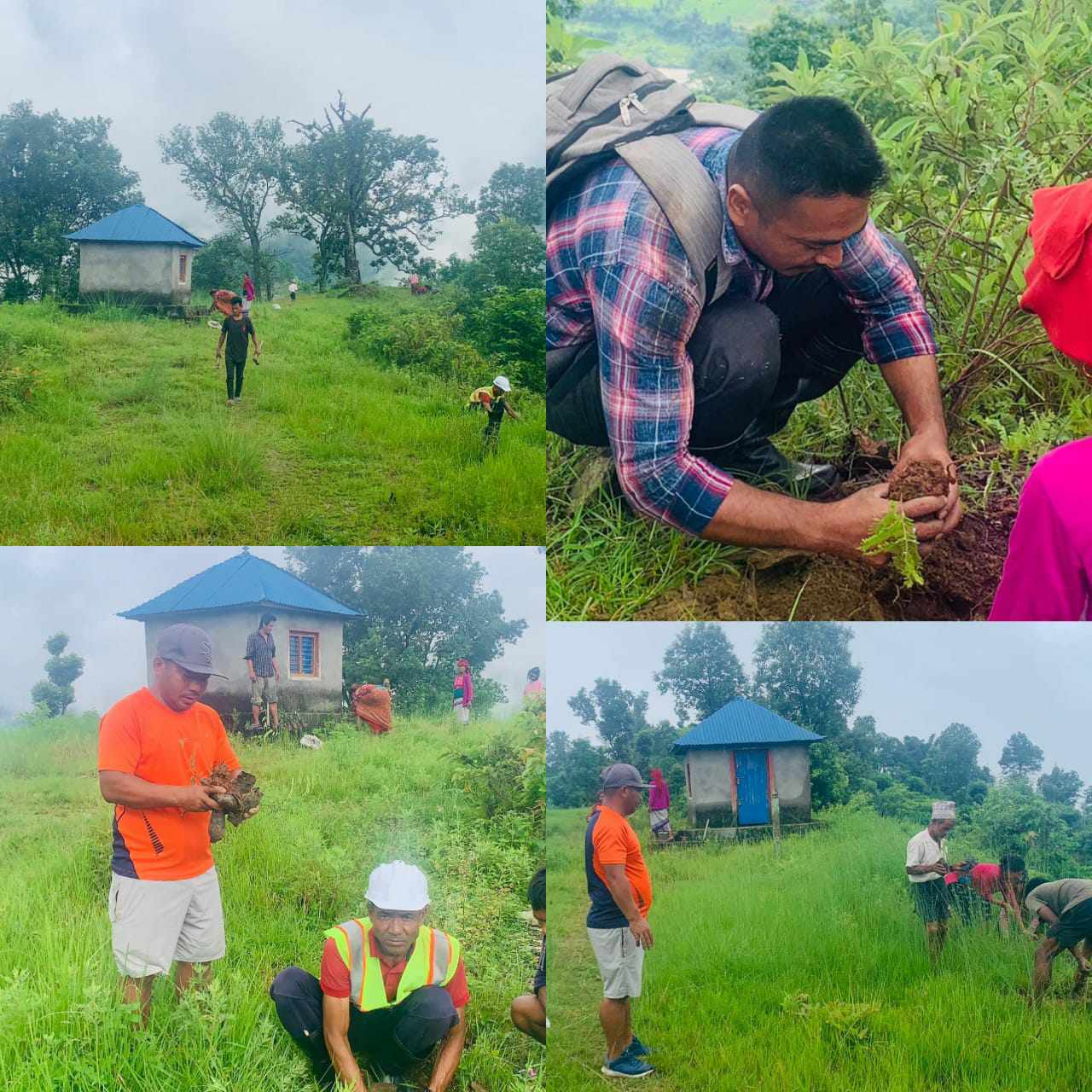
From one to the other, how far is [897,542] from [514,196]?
148cm

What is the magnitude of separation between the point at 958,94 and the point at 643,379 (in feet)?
4.25

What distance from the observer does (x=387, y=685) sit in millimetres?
3188

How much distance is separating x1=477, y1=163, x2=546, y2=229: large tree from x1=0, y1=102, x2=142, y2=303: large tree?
103cm

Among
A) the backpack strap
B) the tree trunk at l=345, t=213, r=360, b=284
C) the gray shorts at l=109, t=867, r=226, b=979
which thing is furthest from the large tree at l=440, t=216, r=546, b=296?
the gray shorts at l=109, t=867, r=226, b=979

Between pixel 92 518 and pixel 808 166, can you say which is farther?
pixel 92 518

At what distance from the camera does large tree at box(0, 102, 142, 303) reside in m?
3.08

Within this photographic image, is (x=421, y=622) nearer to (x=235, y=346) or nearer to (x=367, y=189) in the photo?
(x=235, y=346)

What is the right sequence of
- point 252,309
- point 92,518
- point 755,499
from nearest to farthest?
point 755,499, point 92,518, point 252,309

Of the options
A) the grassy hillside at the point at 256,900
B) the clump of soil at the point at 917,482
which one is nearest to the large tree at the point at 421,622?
the grassy hillside at the point at 256,900

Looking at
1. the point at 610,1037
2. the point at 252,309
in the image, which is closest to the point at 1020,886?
the point at 610,1037

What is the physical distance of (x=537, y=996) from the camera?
10.3 ft

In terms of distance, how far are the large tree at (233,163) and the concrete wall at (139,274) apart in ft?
0.58

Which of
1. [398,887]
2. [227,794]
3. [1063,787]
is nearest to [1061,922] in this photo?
[1063,787]

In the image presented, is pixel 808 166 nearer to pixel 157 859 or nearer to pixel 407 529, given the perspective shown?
pixel 407 529
